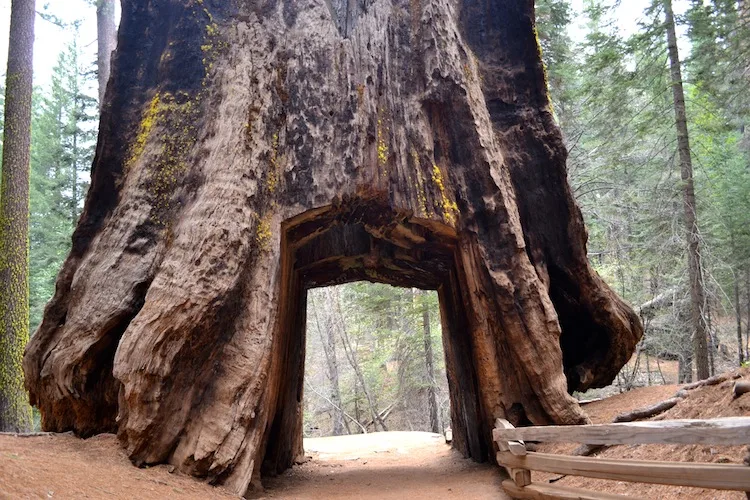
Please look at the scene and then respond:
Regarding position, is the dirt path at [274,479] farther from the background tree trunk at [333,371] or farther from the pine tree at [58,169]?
the pine tree at [58,169]

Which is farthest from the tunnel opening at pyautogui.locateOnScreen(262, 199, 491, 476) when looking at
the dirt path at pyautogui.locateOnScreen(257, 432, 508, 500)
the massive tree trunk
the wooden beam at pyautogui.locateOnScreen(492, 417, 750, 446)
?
the wooden beam at pyautogui.locateOnScreen(492, 417, 750, 446)

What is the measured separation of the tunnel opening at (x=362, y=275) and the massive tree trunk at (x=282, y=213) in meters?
0.06

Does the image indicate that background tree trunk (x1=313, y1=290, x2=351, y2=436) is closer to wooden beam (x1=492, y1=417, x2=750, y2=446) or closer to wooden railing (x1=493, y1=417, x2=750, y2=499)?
wooden railing (x1=493, y1=417, x2=750, y2=499)

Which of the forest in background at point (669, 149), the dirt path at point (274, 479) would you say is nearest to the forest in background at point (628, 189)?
the forest in background at point (669, 149)

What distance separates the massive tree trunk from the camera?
6574mm

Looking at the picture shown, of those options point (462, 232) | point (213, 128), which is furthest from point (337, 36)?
point (462, 232)

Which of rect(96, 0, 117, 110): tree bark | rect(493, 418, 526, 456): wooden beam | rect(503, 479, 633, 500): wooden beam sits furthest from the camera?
rect(96, 0, 117, 110): tree bark

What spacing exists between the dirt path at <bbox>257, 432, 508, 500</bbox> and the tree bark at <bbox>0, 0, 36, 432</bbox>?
5.14m

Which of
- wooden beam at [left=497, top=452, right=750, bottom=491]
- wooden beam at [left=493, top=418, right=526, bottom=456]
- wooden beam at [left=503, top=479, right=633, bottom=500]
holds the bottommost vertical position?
wooden beam at [left=503, top=479, right=633, bottom=500]

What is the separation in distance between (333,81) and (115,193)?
379 centimetres

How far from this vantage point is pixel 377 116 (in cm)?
839

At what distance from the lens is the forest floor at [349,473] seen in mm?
4203

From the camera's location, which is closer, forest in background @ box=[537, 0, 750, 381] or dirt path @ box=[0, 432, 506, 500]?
dirt path @ box=[0, 432, 506, 500]

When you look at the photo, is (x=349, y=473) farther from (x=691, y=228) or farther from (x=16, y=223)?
(x=691, y=228)
